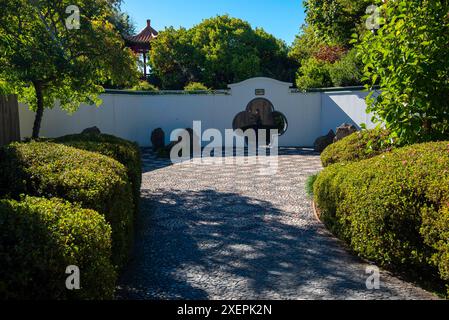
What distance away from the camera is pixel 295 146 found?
16016mm

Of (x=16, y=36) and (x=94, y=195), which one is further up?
(x=16, y=36)

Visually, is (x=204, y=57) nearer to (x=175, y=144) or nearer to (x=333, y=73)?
(x=333, y=73)

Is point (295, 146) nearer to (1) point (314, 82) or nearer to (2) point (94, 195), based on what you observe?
(1) point (314, 82)

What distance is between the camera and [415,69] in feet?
15.4

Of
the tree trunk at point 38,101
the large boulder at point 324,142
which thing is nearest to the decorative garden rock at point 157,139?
the large boulder at point 324,142

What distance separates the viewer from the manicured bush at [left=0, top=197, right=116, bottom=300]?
2008mm

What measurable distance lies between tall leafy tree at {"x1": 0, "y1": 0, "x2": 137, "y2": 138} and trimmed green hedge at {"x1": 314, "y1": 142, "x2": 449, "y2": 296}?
5.19 metres

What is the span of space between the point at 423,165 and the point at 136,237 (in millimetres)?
3373

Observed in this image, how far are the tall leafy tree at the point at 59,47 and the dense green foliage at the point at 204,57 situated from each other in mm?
13329

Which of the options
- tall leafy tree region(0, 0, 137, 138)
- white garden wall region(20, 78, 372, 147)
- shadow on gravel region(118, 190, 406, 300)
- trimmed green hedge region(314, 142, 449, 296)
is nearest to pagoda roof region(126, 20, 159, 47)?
white garden wall region(20, 78, 372, 147)

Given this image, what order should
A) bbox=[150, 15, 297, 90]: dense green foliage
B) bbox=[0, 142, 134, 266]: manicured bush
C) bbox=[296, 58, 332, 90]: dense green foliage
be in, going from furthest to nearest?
bbox=[150, 15, 297, 90]: dense green foliage
bbox=[296, 58, 332, 90]: dense green foliage
bbox=[0, 142, 134, 266]: manicured bush

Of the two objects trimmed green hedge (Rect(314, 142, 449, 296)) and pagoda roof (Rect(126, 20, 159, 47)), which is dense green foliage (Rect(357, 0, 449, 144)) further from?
pagoda roof (Rect(126, 20, 159, 47))

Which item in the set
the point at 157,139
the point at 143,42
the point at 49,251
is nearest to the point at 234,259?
the point at 49,251

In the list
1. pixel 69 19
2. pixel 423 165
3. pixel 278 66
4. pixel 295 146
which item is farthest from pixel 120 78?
pixel 278 66
